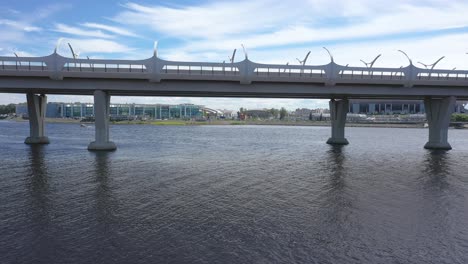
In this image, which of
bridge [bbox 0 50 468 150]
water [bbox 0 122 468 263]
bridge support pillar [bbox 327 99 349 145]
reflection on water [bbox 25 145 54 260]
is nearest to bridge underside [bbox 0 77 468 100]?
bridge [bbox 0 50 468 150]

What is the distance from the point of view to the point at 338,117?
7862cm

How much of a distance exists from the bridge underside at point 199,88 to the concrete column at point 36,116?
290 inches

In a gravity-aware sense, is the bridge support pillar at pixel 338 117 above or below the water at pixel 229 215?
above

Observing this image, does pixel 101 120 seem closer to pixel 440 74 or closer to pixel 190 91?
pixel 190 91

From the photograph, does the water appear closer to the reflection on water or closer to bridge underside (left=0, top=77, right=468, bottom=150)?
the reflection on water

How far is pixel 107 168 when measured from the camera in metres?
40.3

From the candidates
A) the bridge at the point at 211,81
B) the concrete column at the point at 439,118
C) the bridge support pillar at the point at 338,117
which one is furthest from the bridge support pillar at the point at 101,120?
the concrete column at the point at 439,118

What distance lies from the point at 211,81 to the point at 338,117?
31488 mm

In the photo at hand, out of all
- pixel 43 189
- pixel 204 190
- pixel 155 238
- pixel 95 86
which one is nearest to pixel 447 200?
pixel 204 190

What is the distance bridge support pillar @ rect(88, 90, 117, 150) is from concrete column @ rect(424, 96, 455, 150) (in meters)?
55.3

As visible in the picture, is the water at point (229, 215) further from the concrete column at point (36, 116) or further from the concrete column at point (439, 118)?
the concrete column at point (36, 116)

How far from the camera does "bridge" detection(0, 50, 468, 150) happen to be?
5409 centimetres

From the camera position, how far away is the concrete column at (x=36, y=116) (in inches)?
2751

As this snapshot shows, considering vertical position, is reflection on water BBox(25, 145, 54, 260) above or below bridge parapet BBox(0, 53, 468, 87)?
below
